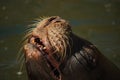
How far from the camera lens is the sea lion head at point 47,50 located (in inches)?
188

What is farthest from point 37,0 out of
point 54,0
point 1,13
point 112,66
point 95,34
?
point 112,66

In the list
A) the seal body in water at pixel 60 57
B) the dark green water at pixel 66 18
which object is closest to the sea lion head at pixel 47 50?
the seal body in water at pixel 60 57

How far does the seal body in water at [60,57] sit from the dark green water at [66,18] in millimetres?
2458

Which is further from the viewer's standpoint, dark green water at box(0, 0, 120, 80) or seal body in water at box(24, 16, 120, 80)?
dark green water at box(0, 0, 120, 80)

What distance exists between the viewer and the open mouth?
15.9ft

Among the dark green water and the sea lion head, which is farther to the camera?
the dark green water

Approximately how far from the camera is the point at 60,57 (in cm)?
490

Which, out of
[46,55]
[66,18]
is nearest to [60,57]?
[46,55]

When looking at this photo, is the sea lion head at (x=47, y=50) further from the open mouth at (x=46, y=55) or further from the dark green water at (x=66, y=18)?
the dark green water at (x=66, y=18)

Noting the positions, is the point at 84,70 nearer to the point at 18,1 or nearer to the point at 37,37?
the point at 37,37

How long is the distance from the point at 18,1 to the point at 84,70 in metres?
6.12

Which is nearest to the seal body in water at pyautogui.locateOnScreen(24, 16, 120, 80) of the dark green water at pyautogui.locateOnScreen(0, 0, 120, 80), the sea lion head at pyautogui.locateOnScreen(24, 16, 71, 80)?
the sea lion head at pyautogui.locateOnScreen(24, 16, 71, 80)

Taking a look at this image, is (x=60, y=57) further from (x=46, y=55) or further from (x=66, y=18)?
(x=66, y=18)

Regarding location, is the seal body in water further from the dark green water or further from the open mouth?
the dark green water
